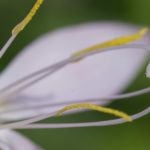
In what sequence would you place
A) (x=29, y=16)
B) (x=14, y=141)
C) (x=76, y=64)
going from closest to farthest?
(x=29, y=16)
(x=14, y=141)
(x=76, y=64)

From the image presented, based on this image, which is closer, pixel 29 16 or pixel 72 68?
pixel 29 16

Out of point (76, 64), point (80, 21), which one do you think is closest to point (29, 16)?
point (76, 64)

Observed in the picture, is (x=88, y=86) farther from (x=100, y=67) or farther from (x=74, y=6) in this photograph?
(x=74, y=6)

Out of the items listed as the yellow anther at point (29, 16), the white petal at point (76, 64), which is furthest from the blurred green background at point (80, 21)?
the yellow anther at point (29, 16)

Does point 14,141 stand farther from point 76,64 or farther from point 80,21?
point 80,21

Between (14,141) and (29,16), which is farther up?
(29,16)

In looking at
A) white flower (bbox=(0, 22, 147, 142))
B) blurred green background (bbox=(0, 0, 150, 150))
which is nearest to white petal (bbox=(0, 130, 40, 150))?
white flower (bbox=(0, 22, 147, 142))

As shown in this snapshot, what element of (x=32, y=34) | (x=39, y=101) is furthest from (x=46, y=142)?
(x=32, y=34)
